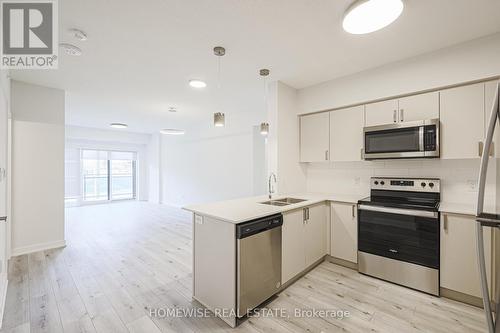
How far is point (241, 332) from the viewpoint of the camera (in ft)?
5.98

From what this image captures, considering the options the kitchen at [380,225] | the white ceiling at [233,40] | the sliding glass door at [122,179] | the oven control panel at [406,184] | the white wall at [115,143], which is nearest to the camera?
the white ceiling at [233,40]

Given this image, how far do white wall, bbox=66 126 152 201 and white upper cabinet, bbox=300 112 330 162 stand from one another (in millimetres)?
7320

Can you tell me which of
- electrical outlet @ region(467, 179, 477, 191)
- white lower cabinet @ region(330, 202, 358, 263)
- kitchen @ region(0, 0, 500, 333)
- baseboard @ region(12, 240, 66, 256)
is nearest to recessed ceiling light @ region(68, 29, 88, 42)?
kitchen @ region(0, 0, 500, 333)

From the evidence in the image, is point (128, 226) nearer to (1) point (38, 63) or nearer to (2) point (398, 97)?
(1) point (38, 63)

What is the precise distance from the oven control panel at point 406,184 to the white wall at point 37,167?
4.99 m

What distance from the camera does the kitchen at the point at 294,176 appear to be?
1.91m

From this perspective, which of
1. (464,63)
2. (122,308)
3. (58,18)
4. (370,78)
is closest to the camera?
(58,18)

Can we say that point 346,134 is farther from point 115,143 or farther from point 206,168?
point 115,143

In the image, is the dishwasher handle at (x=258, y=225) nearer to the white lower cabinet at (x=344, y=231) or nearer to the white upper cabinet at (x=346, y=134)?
the white lower cabinet at (x=344, y=231)

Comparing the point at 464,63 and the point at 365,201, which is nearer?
the point at 464,63

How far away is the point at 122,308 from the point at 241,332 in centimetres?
120

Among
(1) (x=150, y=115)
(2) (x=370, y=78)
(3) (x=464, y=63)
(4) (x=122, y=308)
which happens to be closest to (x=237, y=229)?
(4) (x=122, y=308)

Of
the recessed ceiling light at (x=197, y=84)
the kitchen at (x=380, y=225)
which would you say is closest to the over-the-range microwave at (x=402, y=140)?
the kitchen at (x=380, y=225)

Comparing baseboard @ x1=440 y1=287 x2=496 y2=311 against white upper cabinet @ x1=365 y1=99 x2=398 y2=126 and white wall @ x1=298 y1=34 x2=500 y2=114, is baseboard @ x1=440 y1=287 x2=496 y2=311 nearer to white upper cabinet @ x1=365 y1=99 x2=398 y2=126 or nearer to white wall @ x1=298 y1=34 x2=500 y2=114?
white upper cabinet @ x1=365 y1=99 x2=398 y2=126
